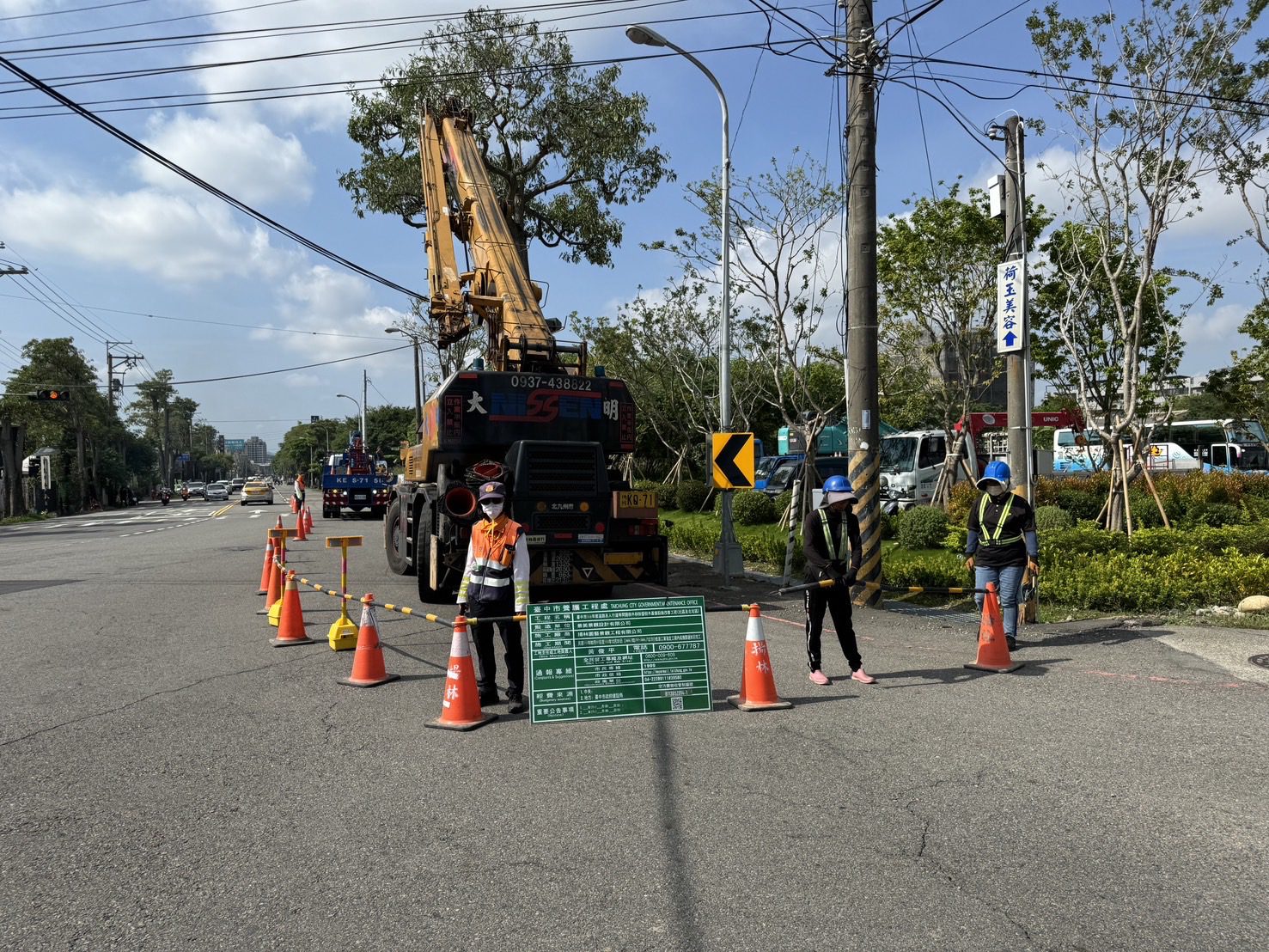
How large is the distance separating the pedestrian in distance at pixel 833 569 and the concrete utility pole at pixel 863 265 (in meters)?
4.26

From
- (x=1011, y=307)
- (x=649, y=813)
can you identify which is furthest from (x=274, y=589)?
(x=1011, y=307)

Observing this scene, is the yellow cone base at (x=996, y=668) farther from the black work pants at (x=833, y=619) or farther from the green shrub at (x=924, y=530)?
the green shrub at (x=924, y=530)

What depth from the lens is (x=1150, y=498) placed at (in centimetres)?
1841

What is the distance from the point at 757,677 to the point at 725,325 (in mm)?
9899

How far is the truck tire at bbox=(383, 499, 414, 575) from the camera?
623 inches

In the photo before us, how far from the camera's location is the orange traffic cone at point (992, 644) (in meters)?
8.22

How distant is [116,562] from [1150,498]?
20011 millimetres

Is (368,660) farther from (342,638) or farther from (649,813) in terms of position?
(649,813)

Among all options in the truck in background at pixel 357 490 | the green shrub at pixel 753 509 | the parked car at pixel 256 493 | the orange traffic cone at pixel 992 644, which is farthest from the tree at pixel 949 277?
the parked car at pixel 256 493

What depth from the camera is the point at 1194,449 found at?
41906mm

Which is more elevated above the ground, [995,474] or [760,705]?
[995,474]

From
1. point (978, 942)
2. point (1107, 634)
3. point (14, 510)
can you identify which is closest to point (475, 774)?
point (978, 942)

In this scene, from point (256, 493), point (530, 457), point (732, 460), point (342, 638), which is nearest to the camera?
point (342, 638)

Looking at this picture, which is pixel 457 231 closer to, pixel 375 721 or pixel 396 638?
pixel 396 638
